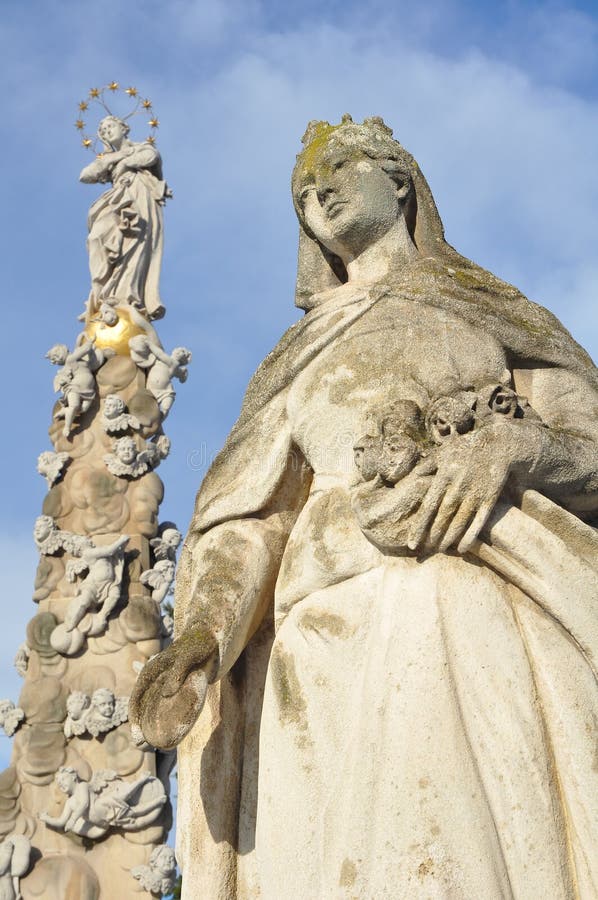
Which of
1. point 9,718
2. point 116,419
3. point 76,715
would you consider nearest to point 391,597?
point 76,715

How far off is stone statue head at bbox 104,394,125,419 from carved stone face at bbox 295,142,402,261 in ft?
24.4

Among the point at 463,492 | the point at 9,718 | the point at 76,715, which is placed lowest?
the point at 9,718

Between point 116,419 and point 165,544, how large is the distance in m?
1.21

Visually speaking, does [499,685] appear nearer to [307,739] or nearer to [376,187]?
[307,739]

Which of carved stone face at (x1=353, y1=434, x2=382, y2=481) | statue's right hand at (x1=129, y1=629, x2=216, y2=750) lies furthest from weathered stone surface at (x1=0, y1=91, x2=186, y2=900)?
→ carved stone face at (x1=353, y1=434, x2=382, y2=481)

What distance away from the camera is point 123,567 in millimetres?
11977

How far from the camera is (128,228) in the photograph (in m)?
13.7

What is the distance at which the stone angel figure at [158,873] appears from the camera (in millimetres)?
10703

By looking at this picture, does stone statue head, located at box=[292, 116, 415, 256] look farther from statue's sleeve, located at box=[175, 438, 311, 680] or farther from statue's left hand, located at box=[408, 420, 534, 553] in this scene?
statue's left hand, located at box=[408, 420, 534, 553]

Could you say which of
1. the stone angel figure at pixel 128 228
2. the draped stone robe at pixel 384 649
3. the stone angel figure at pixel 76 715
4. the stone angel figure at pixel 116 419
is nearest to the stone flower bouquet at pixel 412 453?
the draped stone robe at pixel 384 649

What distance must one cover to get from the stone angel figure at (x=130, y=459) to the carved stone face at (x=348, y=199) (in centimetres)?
726

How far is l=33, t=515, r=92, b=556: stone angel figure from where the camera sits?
1204 centimetres

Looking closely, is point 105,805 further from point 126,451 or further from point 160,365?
point 160,365

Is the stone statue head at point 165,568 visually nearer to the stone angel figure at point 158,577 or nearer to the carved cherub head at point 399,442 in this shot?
the stone angel figure at point 158,577
